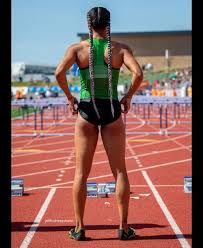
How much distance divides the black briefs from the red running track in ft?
3.38

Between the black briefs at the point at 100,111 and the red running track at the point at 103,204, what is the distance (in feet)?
3.38

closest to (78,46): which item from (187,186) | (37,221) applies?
(37,221)

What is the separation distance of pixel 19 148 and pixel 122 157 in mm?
9666

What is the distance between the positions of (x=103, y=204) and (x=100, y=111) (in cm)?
227

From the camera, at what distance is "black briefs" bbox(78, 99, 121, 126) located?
4906 mm

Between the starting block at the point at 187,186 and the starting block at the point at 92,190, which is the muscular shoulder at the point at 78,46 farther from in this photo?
the starting block at the point at 187,186

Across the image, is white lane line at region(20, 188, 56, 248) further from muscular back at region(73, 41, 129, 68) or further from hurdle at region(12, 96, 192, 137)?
muscular back at region(73, 41, 129, 68)

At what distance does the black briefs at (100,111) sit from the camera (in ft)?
16.1

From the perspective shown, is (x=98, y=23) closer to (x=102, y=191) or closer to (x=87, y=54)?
(x=87, y=54)

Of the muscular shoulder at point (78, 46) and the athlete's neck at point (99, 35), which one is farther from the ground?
the athlete's neck at point (99, 35)

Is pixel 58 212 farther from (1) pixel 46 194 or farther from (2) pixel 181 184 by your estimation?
(2) pixel 181 184

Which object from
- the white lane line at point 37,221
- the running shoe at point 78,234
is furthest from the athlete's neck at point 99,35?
the white lane line at point 37,221
